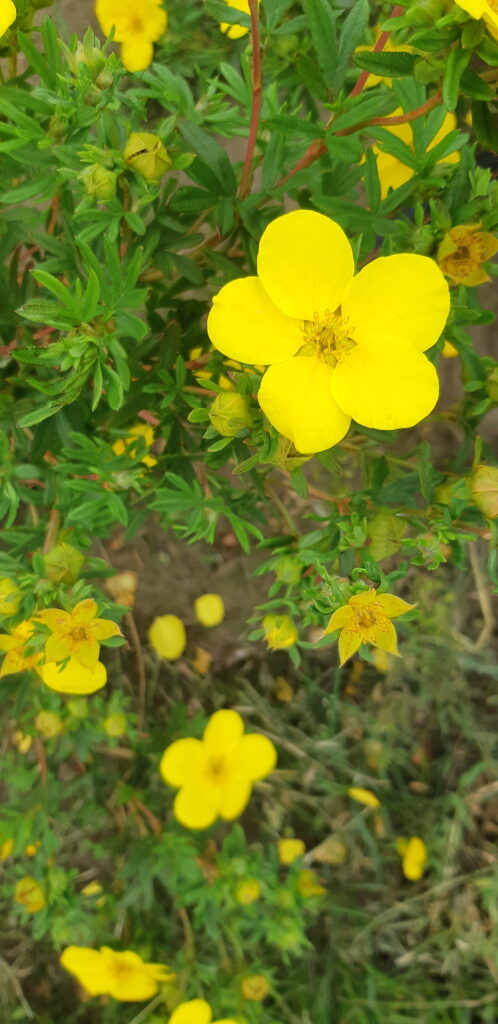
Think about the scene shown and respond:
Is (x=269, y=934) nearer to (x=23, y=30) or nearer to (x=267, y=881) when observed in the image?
(x=267, y=881)

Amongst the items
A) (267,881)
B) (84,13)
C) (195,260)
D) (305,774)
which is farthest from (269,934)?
(84,13)

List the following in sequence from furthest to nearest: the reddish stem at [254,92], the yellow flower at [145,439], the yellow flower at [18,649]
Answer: the yellow flower at [145,439] < the yellow flower at [18,649] < the reddish stem at [254,92]

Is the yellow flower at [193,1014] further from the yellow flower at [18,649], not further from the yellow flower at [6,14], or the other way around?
the yellow flower at [6,14]

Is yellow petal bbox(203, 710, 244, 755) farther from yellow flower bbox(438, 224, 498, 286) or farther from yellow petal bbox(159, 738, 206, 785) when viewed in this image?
yellow flower bbox(438, 224, 498, 286)

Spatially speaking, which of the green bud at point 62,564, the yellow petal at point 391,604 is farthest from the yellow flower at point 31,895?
the yellow petal at point 391,604

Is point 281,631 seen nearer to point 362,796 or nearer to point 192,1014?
point 192,1014

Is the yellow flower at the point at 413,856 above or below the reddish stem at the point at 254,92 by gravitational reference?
below
